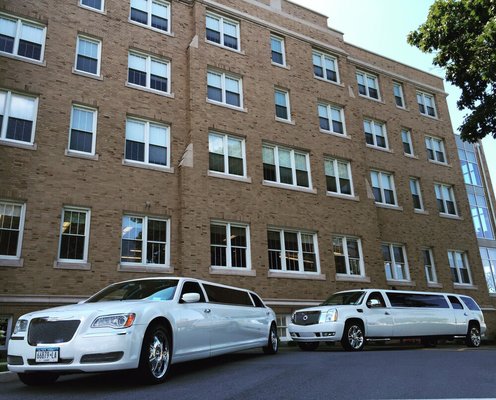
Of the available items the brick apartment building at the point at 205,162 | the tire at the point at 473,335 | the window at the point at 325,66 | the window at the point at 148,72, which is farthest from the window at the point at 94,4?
the tire at the point at 473,335

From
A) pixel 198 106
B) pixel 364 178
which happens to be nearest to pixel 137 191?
pixel 198 106

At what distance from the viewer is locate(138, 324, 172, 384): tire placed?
6.27m

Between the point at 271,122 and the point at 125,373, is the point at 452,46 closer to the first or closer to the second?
the point at 271,122

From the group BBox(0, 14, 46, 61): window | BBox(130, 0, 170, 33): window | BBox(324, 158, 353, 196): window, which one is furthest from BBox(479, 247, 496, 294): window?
BBox(0, 14, 46, 61): window

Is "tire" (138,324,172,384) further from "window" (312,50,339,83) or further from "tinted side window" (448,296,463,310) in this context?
"window" (312,50,339,83)

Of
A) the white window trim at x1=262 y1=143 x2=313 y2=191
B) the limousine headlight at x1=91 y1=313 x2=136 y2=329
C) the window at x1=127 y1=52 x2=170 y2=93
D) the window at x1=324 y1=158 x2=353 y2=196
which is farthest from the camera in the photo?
the window at x1=324 y1=158 x2=353 y2=196

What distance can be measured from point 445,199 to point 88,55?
19.4 metres

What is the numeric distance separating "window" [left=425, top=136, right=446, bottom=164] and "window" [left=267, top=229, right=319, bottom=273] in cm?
1110

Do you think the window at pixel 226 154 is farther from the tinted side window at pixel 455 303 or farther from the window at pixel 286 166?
the tinted side window at pixel 455 303

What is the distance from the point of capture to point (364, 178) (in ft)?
68.6

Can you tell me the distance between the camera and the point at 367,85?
80.6 feet

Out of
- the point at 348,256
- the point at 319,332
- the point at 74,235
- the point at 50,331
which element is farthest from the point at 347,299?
the point at 50,331

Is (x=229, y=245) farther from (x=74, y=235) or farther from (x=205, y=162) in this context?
(x=74, y=235)

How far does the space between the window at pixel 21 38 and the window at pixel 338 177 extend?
39.9ft
